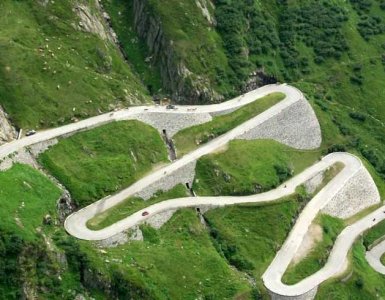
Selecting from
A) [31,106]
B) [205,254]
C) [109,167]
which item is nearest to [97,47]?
[31,106]

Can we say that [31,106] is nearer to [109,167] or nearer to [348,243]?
[109,167]

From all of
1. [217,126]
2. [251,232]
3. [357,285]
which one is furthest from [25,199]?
[357,285]

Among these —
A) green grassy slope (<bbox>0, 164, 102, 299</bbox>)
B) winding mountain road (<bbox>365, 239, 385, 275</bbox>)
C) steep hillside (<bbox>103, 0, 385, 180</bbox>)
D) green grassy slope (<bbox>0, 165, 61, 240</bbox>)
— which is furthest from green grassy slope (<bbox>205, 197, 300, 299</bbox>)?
steep hillside (<bbox>103, 0, 385, 180</bbox>)

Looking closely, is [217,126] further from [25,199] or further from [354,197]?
[25,199]

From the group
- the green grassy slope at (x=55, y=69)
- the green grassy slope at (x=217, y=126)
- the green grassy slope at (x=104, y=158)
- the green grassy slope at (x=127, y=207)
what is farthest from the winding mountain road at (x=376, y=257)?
the green grassy slope at (x=55, y=69)

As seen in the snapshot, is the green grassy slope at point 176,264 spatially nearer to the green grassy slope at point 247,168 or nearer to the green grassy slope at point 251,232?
the green grassy slope at point 251,232

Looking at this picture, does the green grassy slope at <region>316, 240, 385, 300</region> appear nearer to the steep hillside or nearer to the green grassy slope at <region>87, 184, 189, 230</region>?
the green grassy slope at <region>87, 184, 189, 230</region>
